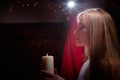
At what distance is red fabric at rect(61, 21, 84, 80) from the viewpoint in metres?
2.03

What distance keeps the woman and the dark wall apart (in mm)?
423

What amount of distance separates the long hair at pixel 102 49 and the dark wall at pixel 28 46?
48 centimetres

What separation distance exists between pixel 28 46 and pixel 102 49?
749mm

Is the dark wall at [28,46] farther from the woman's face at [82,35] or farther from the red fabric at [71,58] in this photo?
the woman's face at [82,35]

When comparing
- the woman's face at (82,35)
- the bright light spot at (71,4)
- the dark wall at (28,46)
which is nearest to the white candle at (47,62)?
the woman's face at (82,35)

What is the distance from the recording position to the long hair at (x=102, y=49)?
4.89 feet

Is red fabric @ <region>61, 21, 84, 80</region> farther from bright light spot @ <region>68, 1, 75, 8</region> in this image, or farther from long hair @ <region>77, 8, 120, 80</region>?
long hair @ <region>77, 8, 120, 80</region>

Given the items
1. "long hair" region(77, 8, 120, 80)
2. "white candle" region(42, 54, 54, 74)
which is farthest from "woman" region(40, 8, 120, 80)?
"white candle" region(42, 54, 54, 74)

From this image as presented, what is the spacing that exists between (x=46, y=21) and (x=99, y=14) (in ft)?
1.86

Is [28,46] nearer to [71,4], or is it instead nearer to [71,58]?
[71,58]

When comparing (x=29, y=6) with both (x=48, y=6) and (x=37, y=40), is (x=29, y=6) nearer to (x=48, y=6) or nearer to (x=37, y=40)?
(x=48, y=6)

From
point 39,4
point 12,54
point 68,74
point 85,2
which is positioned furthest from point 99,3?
point 12,54

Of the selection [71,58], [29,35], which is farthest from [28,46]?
[71,58]

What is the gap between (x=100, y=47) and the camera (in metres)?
1.54
